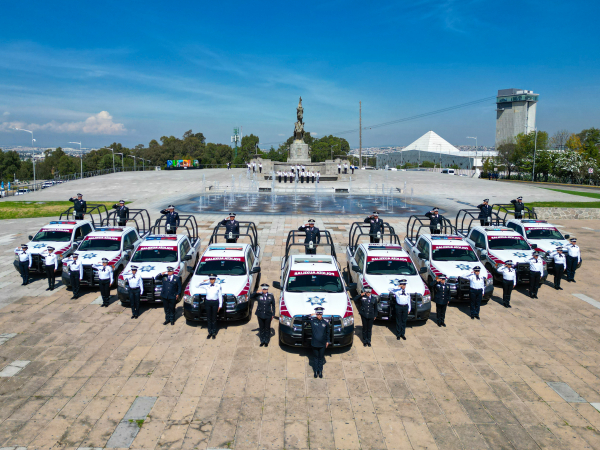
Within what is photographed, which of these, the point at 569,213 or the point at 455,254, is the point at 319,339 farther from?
the point at 569,213

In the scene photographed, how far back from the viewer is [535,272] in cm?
1202

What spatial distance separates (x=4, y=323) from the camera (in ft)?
32.9

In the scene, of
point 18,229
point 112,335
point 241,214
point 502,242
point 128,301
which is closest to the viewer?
point 112,335

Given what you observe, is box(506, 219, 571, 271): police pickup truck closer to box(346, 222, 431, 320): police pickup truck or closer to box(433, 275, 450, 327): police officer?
box(346, 222, 431, 320): police pickup truck

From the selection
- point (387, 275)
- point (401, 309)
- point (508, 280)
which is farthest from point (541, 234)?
point (401, 309)

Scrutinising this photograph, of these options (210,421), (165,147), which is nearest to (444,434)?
(210,421)

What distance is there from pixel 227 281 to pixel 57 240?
796 centimetres

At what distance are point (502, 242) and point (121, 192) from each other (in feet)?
127

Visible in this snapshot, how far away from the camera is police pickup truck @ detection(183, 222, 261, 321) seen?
962 cm

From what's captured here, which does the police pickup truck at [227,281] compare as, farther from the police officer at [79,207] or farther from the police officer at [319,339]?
the police officer at [79,207]

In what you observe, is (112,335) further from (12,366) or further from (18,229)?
(18,229)

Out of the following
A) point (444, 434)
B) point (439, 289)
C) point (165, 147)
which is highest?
point (165, 147)

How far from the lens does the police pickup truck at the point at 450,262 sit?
440 inches

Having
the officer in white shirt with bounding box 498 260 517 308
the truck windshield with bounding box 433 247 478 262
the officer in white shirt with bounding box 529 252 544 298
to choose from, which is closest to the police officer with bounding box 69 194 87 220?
the truck windshield with bounding box 433 247 478 262
